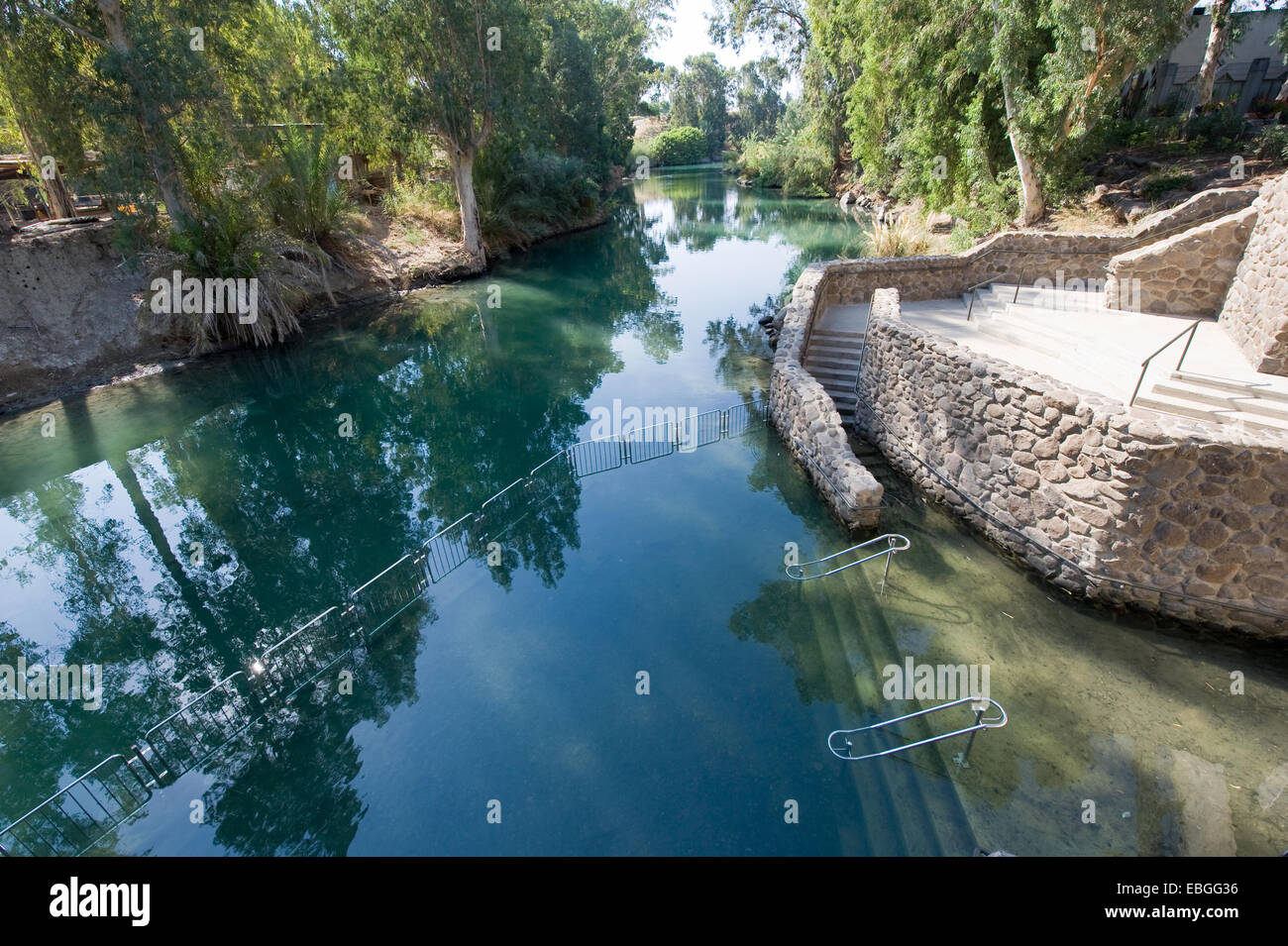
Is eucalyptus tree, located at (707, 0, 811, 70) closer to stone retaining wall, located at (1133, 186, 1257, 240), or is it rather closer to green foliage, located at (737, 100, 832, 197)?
green foliage, located at (737, 100, 832, 197)

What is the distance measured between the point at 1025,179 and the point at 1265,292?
43.0ft

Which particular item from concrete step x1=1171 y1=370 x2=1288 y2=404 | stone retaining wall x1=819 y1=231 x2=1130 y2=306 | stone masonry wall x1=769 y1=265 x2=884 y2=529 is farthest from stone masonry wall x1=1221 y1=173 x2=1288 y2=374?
stone masonry wall x1=769 y1=265 x2=884 y2=529

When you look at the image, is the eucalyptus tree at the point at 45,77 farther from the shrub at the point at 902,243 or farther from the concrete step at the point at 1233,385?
the concrete step at the point at 1233,385

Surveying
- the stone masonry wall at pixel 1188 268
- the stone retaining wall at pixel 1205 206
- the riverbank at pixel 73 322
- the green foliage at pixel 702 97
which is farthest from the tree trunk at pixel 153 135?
the green foliage at pixel 702 97

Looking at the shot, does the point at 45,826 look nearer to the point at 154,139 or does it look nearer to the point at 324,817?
the point at 324,817

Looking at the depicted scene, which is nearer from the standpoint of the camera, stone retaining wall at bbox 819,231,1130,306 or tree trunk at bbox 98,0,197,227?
stone retaining wall at bbox 819,231,1130,306

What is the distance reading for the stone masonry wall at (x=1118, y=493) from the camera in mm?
6391

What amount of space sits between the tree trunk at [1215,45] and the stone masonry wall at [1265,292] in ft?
49.8

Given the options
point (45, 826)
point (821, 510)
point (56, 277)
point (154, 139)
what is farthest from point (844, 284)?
point (56, 277)

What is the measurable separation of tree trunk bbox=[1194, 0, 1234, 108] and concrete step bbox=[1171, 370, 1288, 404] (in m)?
20.2

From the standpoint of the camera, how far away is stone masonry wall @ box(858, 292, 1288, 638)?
6391 millimetres

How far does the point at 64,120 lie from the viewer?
15.7 meters

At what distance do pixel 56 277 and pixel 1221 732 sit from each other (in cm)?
2664

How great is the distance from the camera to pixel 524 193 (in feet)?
104
